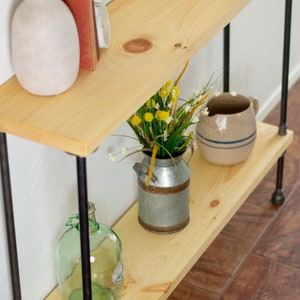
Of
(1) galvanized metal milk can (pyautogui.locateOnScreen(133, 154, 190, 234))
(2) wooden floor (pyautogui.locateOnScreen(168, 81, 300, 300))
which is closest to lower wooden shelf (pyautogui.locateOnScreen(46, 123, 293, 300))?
(1) galvanized metal milk can (pyautogui.locateOnScreen(133, 154, 190, 234))

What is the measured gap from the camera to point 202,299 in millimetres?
2285

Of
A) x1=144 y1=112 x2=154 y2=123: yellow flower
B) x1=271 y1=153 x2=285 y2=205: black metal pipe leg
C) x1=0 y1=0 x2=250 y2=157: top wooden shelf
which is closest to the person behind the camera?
x1=0 y1=0 x2=250 y2=157: top wooden shelf

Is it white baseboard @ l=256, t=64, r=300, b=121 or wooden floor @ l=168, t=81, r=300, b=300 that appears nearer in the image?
wooden floor @ l=168, t=81, r=300, b=300

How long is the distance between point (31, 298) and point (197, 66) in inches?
35.3

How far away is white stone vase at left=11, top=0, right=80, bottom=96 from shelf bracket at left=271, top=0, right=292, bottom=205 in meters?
1.00

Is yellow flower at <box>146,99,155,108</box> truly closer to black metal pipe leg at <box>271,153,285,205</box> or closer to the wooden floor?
the wooden floor

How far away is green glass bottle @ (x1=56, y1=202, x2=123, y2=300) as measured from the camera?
1.89 meters

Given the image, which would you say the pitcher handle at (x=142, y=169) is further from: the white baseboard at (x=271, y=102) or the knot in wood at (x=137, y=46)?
the white baseboard at (x=271, y=102)

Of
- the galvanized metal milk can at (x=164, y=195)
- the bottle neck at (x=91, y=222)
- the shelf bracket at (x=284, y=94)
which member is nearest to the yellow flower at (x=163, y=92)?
the galvanized metal milk can at (x=164, y=195)

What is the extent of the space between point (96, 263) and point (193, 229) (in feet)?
0.98

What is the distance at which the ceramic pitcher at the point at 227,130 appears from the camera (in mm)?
2262

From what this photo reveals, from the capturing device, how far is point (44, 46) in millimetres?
1437

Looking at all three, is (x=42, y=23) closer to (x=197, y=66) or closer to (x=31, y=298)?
(x=31, y=298)

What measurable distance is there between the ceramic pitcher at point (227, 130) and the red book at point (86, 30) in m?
0.75
